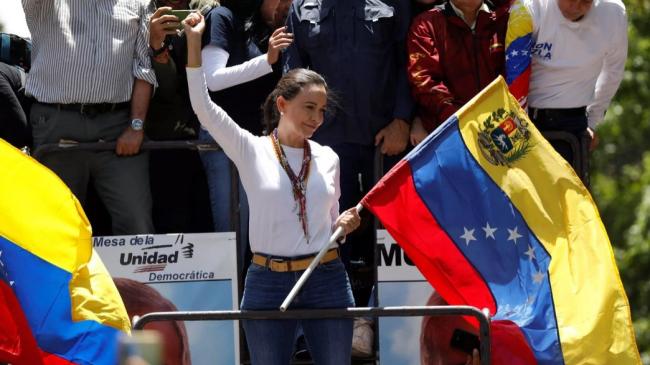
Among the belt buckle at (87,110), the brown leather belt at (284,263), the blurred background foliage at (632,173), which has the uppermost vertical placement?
the belt buckle at (87,110)

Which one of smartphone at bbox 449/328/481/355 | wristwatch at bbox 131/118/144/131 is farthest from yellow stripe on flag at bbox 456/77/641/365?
wristwatch at bbox 131/118/144/131

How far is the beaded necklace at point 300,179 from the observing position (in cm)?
871

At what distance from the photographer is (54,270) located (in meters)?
8.96

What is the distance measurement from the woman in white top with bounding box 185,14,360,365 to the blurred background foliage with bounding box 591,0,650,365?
18.1 meters

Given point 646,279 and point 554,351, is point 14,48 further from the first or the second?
point 646,279

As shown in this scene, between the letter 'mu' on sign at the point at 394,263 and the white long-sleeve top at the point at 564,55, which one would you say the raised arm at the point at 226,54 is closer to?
the letter 'mu' on sign at the point at 394,263

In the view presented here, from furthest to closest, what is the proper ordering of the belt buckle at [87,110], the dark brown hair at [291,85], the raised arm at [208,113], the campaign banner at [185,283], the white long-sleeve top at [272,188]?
the belt buckle at [87,110] < the campaign banner at [185,283] < the dark brown hair at [291,85] < the raised arm at [208,113] < the white long-sleeve top at [272,188]

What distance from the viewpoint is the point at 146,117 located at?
10508 mm

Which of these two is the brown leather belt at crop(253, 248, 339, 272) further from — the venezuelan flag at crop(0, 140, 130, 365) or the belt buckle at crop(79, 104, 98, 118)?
the belt buckle at crop(79, 104, 98, 118)

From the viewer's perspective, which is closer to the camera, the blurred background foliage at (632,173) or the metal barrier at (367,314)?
the metal barrier at (367,314)

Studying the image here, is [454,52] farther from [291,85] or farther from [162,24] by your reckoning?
[162,24]

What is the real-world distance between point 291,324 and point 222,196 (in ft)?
5.45

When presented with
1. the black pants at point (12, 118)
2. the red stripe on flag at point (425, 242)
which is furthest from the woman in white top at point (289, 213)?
the black pants at point (12, 118)

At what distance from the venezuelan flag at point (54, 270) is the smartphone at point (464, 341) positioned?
6.14ft
